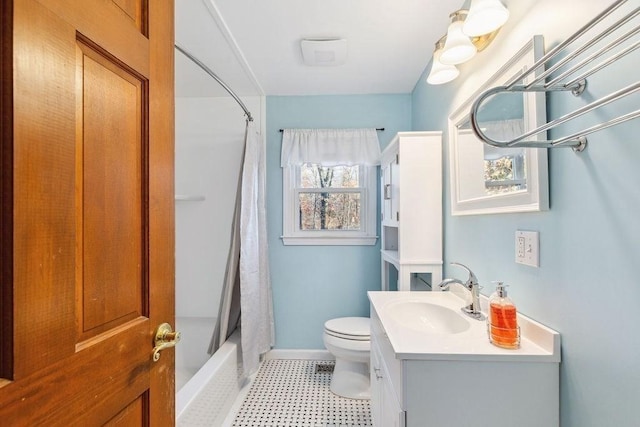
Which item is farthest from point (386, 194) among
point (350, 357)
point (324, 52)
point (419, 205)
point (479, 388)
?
point (479, 388)

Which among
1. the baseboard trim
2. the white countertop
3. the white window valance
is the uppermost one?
the white window valance

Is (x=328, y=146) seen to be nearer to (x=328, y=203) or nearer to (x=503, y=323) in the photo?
(x=328, y=203)

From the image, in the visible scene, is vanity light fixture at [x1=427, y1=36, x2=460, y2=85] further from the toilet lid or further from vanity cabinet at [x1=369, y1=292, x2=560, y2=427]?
the toilet lid

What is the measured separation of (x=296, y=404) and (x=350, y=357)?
1.47 feet

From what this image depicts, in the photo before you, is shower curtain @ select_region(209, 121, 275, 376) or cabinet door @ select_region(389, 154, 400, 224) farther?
shower curtain @ select_region(209, 121, 275, 376)

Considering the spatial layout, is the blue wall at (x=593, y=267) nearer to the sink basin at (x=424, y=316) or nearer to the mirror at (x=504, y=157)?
the mirror at (x=504, y=157)

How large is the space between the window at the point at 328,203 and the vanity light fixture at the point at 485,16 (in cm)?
143

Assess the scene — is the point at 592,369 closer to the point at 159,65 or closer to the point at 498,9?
the point at 498,9

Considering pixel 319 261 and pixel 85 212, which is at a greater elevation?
pixel 85 212

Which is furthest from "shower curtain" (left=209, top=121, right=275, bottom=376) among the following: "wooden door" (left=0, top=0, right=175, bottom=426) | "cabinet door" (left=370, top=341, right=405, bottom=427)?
"wooden door" (left=0, top=0, right=175, bottom=426)

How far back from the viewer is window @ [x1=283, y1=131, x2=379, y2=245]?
2.60 meters

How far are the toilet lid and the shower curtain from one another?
0.53 meters

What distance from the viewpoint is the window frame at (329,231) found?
259cm

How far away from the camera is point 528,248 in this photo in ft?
3.57
